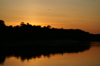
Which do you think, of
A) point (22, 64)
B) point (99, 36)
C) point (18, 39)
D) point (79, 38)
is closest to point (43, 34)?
point (18, 39)

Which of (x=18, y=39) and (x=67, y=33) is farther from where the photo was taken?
(x=67, y=33)

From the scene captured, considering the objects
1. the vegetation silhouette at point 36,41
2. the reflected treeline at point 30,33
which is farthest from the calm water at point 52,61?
the reflected treeline at point 30,33

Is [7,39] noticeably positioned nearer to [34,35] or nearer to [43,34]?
[34,35]

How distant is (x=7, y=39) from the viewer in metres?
59.9

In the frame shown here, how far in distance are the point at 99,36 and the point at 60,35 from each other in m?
64.7

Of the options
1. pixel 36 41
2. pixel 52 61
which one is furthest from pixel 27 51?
pixel 36 41

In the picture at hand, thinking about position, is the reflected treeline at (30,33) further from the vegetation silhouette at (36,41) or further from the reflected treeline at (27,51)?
the reflected treeline at (27,51)

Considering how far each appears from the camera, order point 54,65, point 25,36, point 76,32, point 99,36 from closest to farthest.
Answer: point 54,65 → point 25,36 → point 76,32 → point 99,36

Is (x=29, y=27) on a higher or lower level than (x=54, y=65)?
higher

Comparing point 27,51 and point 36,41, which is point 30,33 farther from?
point 27,51

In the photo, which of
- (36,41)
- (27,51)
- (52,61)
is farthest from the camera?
(36,41)

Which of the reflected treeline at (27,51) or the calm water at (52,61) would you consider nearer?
the calm water at (52,61)

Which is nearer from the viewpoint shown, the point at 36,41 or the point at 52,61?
the point at 52,61

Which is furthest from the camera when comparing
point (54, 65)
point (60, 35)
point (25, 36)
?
point (60, 35)
